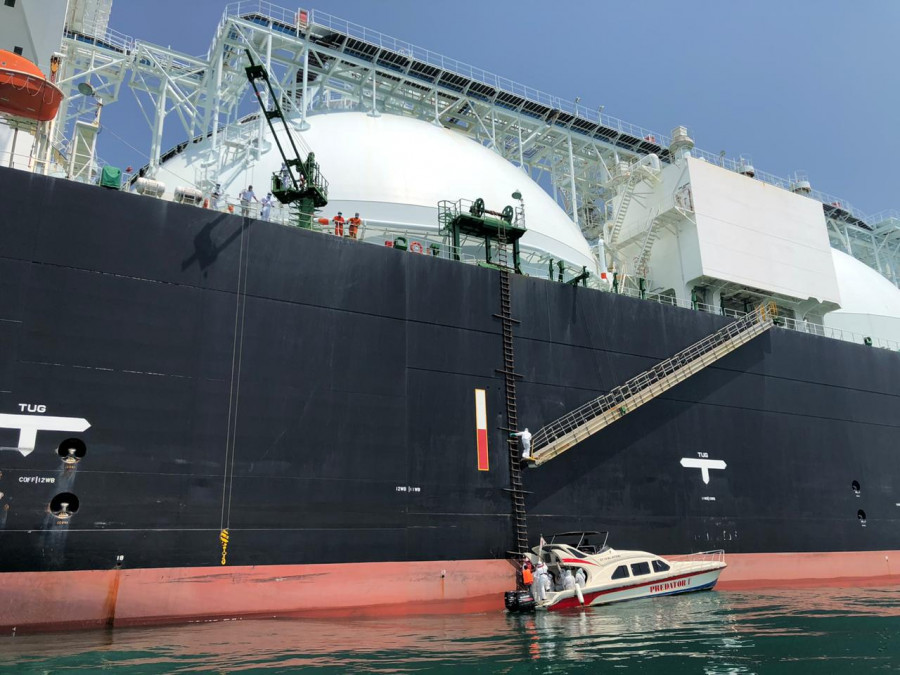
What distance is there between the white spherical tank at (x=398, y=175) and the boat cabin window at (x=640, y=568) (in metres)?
9.70

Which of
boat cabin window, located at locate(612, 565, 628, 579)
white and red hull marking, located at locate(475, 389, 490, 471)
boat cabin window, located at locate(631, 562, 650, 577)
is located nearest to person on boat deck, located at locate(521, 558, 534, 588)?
boat cabin window, located at locate(612, 565, 628, 579)

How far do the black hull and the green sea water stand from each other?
1.76 meters

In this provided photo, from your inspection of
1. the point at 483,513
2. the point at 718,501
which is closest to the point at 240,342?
the point at 483,513

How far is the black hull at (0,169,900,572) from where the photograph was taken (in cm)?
1174

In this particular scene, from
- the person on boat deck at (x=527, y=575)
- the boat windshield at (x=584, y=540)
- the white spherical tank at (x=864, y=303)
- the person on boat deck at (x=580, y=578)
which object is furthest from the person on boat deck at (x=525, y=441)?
the white spherical tank at (x=864, y=303)

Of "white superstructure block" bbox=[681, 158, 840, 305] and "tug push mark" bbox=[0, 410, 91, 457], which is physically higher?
"white superstructure block" bbox=[681, 158, 840, 305]

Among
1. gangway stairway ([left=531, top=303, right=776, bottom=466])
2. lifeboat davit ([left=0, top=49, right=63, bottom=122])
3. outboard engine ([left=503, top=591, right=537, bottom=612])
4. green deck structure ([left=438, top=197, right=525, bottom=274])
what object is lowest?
outboard engine ([left=503, top=591, right=537, bottom=612])

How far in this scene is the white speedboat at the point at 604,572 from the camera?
45.1 ft

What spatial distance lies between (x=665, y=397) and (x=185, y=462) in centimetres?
1146

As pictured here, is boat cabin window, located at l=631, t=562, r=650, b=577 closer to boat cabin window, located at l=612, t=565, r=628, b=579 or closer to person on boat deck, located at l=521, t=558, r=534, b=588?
boat cabin window, located at l=612, t=565, r=628, b=579

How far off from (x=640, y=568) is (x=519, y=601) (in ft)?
10.2

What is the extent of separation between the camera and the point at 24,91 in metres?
13.4

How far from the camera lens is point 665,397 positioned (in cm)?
1797

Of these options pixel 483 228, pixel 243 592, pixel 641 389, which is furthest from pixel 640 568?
pixel 483 228
